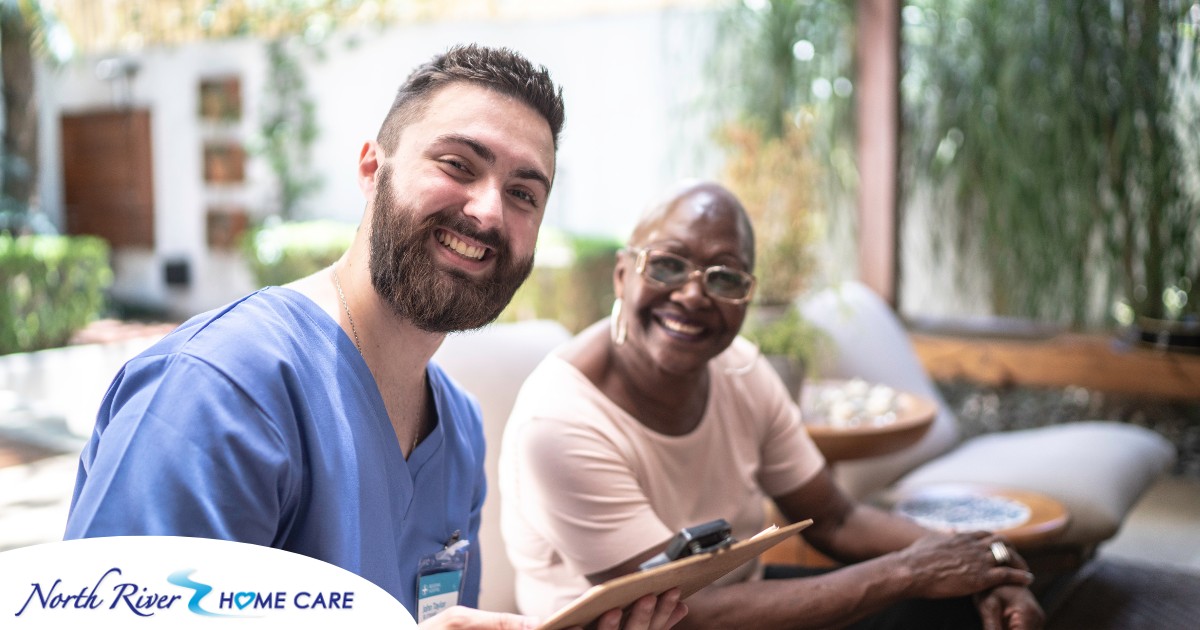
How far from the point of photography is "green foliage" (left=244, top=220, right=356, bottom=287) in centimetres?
724

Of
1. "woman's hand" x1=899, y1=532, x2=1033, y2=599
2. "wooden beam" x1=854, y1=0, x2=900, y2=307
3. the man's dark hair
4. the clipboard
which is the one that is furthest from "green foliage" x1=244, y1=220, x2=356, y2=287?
the clipboard

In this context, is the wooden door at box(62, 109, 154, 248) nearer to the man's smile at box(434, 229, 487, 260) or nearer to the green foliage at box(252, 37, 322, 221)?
the green foliage at box(252, 37, 322, 221)

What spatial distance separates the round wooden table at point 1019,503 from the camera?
231cm

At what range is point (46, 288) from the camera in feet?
21.3

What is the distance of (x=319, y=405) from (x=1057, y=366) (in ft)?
13.6

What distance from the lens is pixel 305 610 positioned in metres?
0.80

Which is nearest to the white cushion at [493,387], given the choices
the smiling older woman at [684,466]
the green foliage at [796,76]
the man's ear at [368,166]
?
the smiling older woman at [684,466]

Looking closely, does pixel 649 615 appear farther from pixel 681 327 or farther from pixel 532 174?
pixel 681 327

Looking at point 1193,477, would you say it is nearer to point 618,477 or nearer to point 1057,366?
point 1057,366

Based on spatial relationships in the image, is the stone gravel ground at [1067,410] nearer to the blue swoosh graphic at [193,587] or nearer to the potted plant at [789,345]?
Result: the potted plant at [789,345]

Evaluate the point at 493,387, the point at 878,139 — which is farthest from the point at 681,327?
the point at 878,139

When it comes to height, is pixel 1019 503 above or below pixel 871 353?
below

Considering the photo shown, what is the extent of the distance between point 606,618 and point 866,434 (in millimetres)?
1755

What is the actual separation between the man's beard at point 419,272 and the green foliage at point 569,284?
5028 mm
